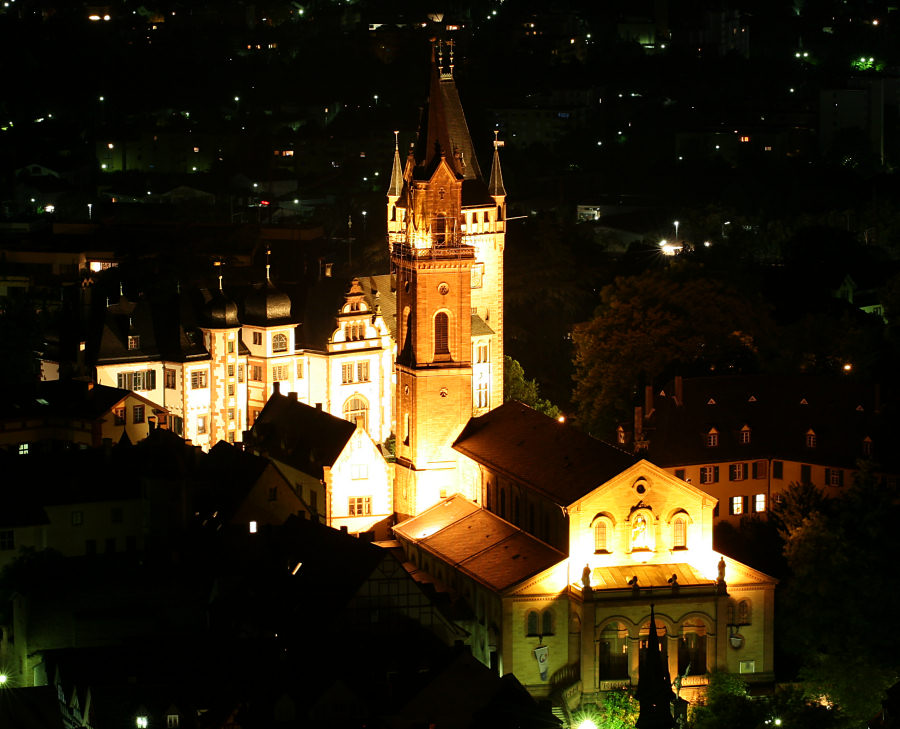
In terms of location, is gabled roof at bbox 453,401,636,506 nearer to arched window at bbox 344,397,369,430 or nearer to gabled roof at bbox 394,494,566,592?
gabled roof at bbox 394,494,566,592

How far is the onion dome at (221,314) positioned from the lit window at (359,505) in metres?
17.0

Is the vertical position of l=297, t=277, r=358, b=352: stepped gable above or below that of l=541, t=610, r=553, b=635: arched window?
above

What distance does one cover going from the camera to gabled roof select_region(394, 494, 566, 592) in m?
89.6

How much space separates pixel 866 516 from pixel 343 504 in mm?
Result: 22590

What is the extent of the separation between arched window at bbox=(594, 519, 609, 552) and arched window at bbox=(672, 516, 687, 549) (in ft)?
8.22

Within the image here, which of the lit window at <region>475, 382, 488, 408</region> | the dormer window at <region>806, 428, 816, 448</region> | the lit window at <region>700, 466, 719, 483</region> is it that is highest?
the lit window at <region>475, 382, 488, 408</region>

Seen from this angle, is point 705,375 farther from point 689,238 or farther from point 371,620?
point 689,238

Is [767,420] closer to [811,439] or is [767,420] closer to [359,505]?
[811,439]

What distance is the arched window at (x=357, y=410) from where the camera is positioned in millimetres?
117438

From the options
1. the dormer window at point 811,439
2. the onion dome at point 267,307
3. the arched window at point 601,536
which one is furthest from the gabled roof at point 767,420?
the onion dome at point 267,307

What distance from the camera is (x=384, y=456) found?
109 metres

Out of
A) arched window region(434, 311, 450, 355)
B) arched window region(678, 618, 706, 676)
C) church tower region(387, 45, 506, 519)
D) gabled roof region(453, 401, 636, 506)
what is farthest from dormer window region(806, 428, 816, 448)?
arched window region(678, 618, 706, 676)

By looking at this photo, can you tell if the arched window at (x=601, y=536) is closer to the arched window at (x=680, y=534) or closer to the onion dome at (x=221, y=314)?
the arched window at (x=680, y=534)

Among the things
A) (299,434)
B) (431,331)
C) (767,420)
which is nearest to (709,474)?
(767,420)
